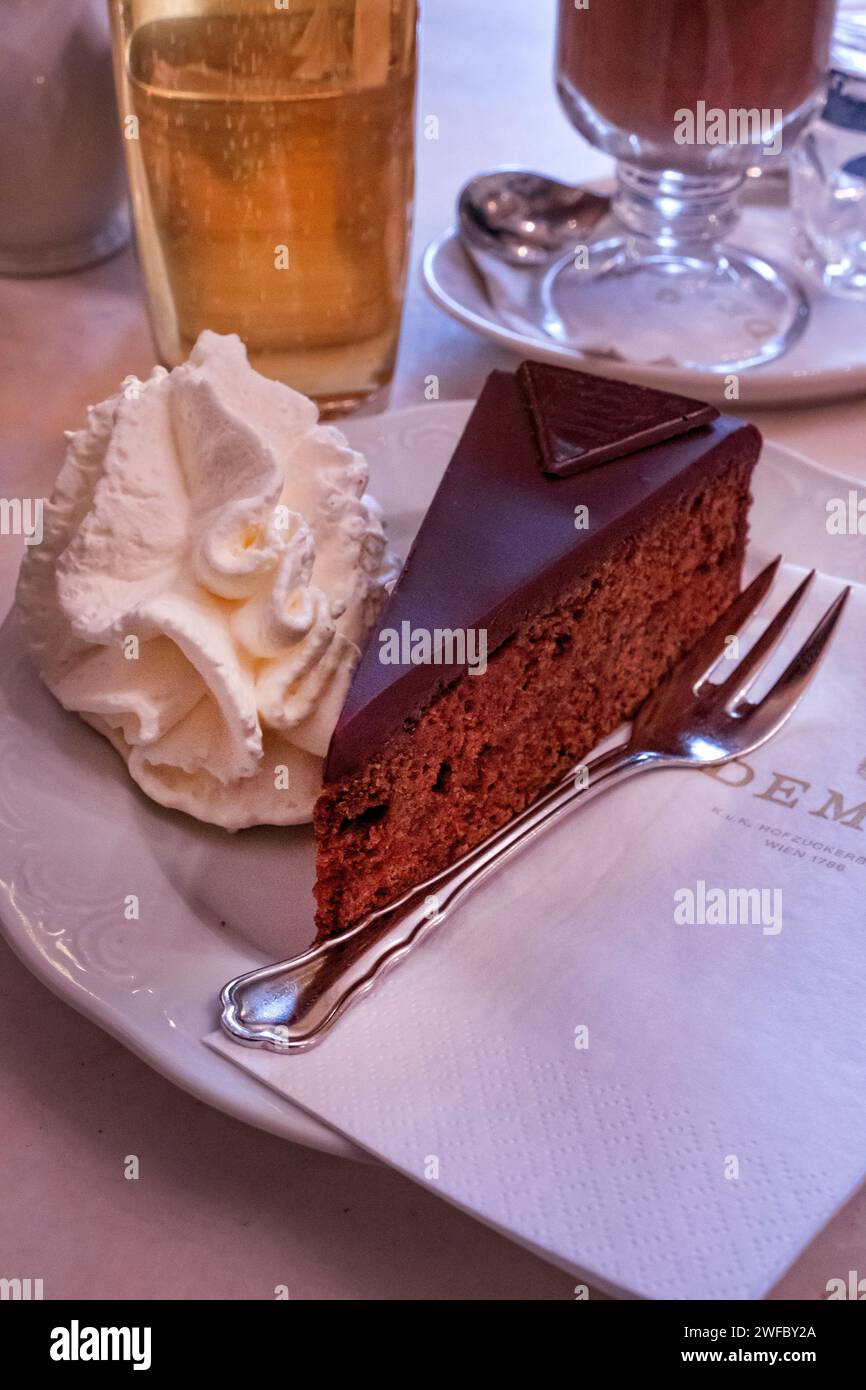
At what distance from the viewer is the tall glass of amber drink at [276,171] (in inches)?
39.7

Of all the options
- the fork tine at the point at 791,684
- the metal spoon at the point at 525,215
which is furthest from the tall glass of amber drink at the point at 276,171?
the fork tine at the point at 791,684

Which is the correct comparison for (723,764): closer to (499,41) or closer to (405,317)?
(405,317)

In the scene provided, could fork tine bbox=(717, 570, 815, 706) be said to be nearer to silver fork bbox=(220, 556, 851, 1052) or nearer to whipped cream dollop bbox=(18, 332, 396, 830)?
silver fork bbox=(220, 556, 851, 1052)

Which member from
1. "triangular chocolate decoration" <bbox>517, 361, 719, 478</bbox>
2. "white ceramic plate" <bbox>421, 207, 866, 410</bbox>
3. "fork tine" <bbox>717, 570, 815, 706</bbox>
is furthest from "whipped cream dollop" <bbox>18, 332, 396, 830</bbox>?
"white ceramic plate" <bbox>421, 207, 866, 410</bbox>

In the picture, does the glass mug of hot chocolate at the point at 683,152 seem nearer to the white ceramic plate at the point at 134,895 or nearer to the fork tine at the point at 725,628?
the fork tine at the point at 725,628

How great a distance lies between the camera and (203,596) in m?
0.84

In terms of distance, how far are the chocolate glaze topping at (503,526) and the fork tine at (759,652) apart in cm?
11

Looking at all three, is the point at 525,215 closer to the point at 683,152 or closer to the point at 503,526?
the point at 683,152

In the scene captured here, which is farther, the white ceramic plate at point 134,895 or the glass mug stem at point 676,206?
the glass mug stem at point 676,206

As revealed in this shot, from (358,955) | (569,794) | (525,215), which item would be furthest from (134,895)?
(525,215)

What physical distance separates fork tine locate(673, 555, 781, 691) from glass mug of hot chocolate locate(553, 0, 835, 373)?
0.96ft

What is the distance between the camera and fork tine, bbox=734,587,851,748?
90 centimetres

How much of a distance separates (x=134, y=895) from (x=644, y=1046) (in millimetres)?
291
